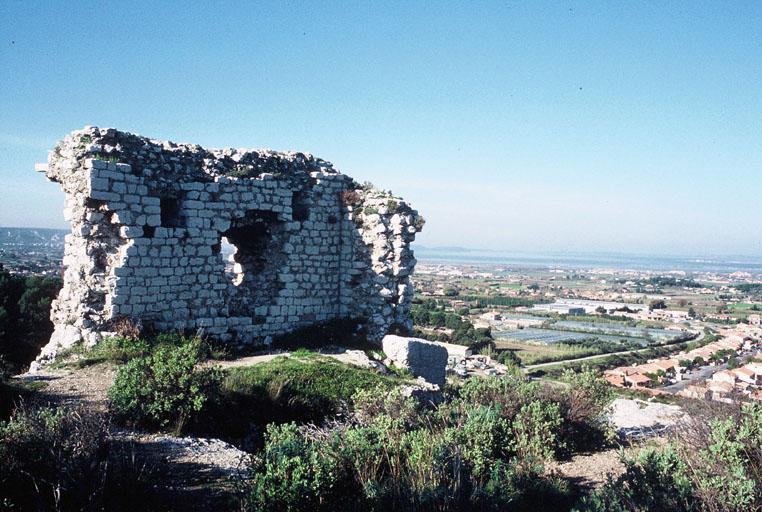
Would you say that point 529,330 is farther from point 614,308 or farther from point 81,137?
point 81,137

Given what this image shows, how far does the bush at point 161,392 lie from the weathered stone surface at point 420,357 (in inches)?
203

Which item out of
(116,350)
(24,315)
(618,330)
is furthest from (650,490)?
(618,330)

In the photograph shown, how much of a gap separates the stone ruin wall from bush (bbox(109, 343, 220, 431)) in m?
3.44

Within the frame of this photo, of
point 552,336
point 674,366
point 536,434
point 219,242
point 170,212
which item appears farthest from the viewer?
point 552,336

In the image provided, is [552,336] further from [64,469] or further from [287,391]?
[64,469]

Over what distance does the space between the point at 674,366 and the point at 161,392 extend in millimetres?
29019

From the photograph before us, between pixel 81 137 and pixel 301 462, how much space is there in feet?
26.8

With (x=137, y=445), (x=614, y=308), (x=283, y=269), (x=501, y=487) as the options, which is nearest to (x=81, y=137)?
(x=283, y=269)

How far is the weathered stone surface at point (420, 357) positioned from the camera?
38.5 ft

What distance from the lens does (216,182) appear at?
11.5 m

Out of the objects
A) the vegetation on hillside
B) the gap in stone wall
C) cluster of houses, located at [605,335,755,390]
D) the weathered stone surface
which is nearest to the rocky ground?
the weathered stone surface

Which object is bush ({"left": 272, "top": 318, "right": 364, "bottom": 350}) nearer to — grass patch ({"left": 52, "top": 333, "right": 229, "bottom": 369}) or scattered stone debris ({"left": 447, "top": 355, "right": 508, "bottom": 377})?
grass patch ({"left": 52, "top": 333, "right": 229, "bottom": 369})

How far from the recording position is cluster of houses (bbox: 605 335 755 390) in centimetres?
→ 2372

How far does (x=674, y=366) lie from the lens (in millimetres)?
29359
